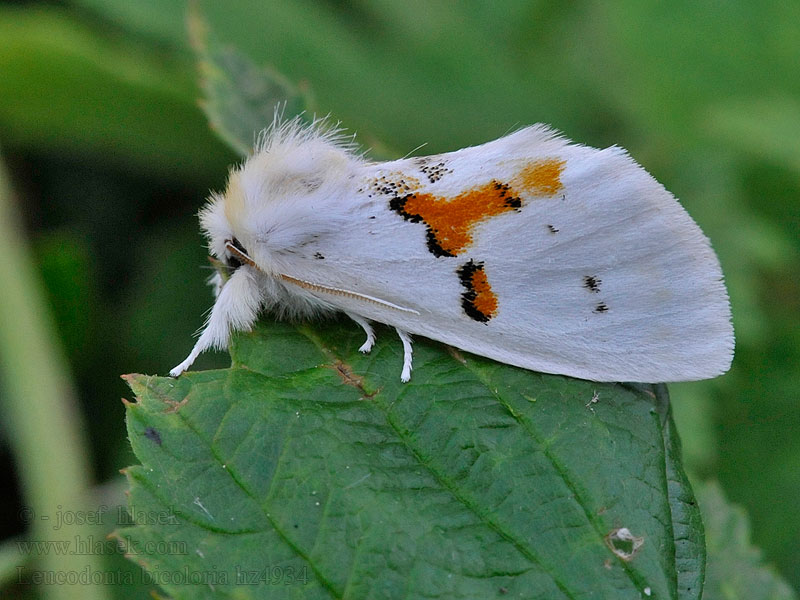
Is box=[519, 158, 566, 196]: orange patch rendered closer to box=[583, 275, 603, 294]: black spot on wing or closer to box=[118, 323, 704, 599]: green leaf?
box=[583, 275, 603, 294]: black spot on wing

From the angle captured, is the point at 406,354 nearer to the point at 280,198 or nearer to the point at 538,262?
the point at 538,262

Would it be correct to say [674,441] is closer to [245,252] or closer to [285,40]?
[245,252]

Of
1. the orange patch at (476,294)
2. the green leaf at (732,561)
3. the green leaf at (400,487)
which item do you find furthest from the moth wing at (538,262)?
the green leaf at (732,561)

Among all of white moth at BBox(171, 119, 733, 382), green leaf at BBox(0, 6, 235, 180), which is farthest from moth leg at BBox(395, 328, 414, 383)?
green leaf at BBox(0, 6, 235, 180)

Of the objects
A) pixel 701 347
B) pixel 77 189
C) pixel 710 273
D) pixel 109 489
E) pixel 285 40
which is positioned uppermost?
pixel 285 40

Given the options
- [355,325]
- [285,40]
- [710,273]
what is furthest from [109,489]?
[285,40]

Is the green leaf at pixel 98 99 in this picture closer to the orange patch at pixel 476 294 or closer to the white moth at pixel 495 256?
the white moth at pixel 495 256
